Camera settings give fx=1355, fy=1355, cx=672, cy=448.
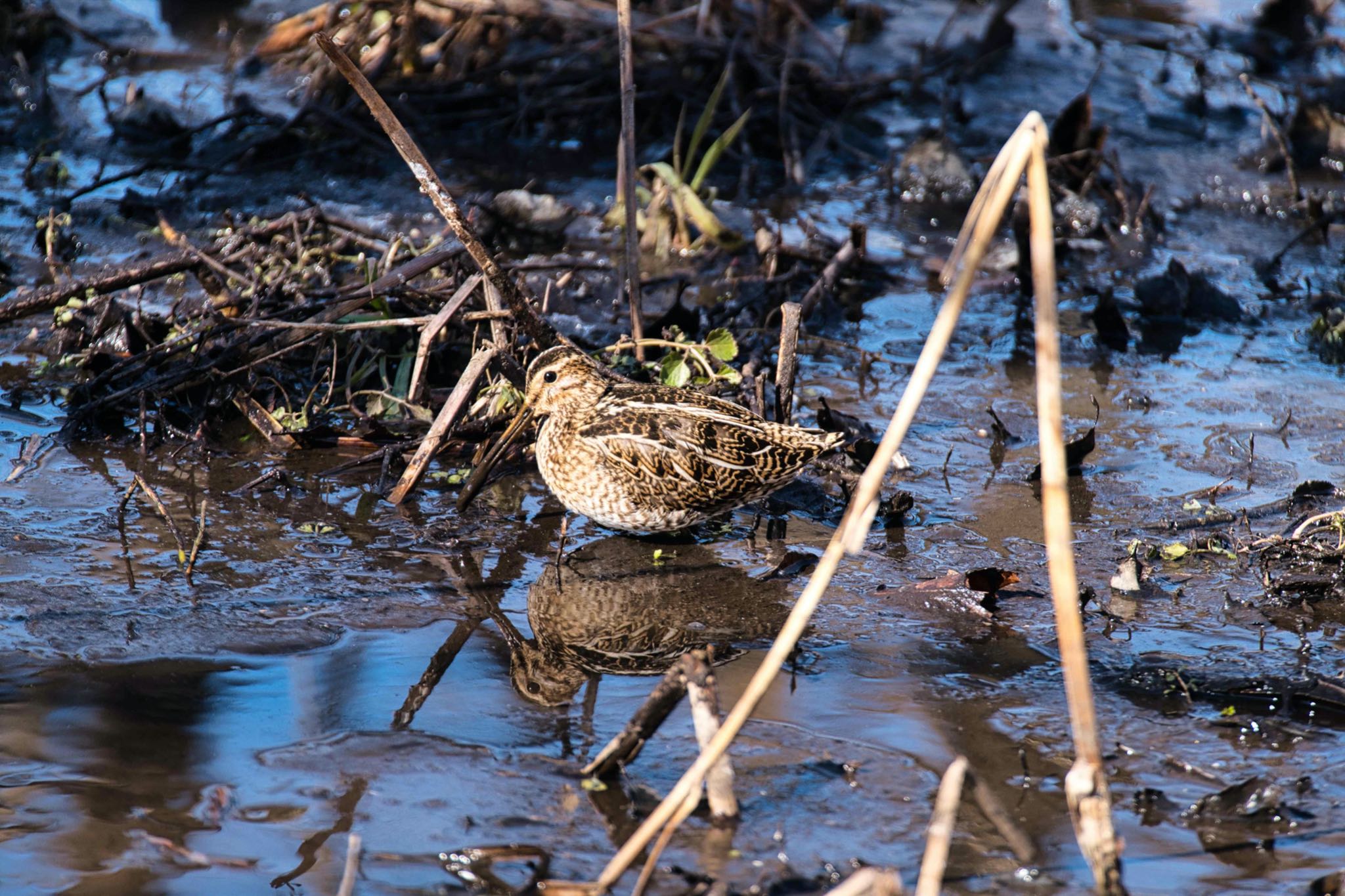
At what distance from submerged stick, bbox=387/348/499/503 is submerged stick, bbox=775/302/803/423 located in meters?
1.09

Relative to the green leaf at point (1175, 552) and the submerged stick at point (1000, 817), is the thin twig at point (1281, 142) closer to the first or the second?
the green leaf at point (1175, 552)

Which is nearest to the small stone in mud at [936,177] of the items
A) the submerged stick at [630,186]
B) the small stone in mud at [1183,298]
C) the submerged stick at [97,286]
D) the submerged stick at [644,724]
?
the small stone in mud at [1183,298]

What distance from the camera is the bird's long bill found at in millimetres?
5000

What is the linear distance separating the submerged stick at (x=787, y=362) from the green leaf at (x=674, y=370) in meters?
0.45

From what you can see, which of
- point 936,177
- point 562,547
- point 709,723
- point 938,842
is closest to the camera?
point 938,842

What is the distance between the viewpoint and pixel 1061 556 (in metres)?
2.50

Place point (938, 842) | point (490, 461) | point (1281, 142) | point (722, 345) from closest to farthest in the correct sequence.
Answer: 1. point (938, 842)
2. point (490, 461)
3. point (722, 345)
4. point (1281, 142)

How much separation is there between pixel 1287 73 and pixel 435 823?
35.5 ft

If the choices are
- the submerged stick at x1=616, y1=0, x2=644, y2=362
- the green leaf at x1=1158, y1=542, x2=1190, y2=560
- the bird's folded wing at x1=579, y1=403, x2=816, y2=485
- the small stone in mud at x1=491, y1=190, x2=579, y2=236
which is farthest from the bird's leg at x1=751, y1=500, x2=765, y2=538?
the small stone in mud at x1=491, y1=190, x2=579, y2=236

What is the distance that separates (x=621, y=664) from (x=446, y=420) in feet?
4.20

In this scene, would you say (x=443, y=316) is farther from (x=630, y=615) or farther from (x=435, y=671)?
(x=435, y=671)

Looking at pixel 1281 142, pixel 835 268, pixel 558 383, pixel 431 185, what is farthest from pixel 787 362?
pixel 1281 142

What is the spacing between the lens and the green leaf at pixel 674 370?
5574 mm

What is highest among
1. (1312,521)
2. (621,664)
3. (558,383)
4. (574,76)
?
(574,76)
